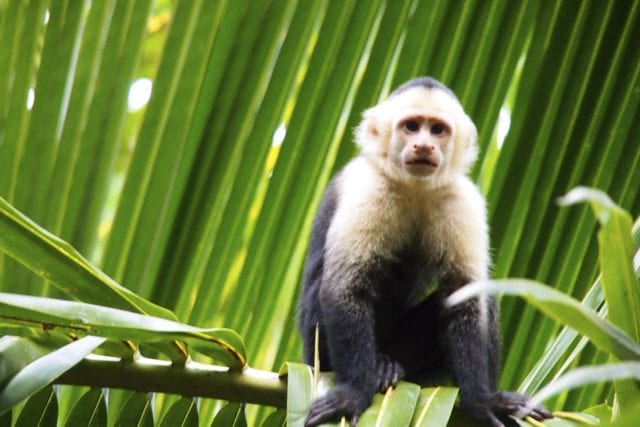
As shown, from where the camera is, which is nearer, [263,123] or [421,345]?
[263,123]

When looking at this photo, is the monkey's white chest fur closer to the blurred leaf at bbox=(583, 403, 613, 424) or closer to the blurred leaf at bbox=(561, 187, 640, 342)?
the blurred leaf at bbox=(583, 403, 613, 424)

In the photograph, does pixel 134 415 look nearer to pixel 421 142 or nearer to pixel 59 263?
pixel 59 263

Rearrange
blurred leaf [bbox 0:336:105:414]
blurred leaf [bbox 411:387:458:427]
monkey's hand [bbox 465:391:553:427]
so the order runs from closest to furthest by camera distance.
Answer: blurred leaf [bbox 0:336:105:414] < blurred leaf [bbox 411:387:458:427] < monkey's hand [bbox 465:391:553:427]

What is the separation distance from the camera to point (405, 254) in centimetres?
379

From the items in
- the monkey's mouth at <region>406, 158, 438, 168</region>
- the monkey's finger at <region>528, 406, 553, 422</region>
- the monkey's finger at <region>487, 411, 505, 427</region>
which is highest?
the monkey's mouth at <region>406, 158, 438, 168</region>

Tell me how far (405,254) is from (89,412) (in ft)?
6.28

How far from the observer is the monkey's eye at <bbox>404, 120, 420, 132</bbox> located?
4.07 m

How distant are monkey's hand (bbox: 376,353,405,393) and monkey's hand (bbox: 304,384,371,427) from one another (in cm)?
31

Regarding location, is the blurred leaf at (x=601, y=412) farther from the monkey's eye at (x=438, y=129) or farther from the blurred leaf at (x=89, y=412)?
the monkey's eye at (x=438, y=129)

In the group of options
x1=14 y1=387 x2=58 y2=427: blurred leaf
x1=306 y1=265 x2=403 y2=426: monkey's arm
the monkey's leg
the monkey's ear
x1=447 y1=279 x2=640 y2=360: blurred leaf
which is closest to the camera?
x1=447 y1=279 x2=640 y2=360: blurred leaf

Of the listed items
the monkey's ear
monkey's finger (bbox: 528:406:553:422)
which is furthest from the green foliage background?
monkey's finger (bbox: 528:406:553:422)

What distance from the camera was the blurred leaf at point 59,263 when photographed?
189cm

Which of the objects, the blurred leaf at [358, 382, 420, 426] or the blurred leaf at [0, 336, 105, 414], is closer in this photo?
the blurred leaf at [0, 336, 105, 414]

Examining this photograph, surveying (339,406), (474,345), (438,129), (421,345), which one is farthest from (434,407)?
(438,129)
